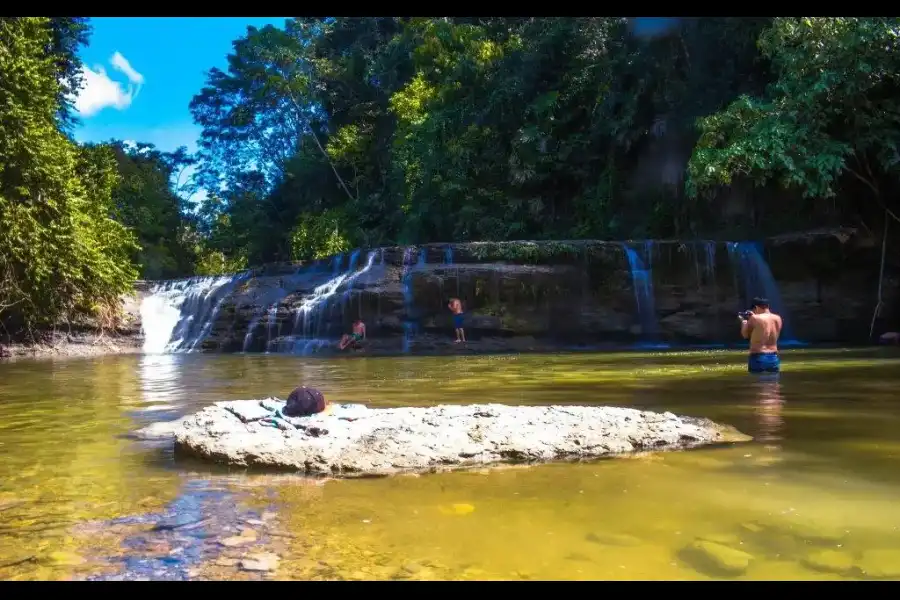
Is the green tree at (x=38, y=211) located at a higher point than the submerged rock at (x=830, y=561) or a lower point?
higher

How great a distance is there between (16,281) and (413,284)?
9.40 metres

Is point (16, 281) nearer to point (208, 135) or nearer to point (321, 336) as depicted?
point (321, 336)

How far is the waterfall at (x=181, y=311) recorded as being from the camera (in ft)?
67.5

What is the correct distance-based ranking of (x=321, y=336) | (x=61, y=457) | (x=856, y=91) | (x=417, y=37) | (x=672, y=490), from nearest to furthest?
(x=672, y=490) → (x=61, y=457) → (x=856, y=91) → (x=321, y=336) → (x=417, y=37)

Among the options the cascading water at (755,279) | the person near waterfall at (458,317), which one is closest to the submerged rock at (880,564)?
the person near waterfall at (458,317)

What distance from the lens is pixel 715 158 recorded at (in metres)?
16.2

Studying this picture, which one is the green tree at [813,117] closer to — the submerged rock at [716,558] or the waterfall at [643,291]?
the waterfall at [643,291]

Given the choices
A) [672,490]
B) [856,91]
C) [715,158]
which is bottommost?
[672,490]

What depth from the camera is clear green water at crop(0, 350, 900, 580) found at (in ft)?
7.48

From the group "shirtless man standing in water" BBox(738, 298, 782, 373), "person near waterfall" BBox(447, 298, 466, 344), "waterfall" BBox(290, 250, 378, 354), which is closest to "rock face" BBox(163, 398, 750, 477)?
"shirtless man standing in water" BBox(738, 298, 782, 373)

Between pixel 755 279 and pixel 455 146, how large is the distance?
12644mm

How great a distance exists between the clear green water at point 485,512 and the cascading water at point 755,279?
1303 cm

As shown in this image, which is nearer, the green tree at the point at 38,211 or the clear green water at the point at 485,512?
the clear green water at the point at 485,512

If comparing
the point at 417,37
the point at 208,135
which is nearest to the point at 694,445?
the point at 417,37
